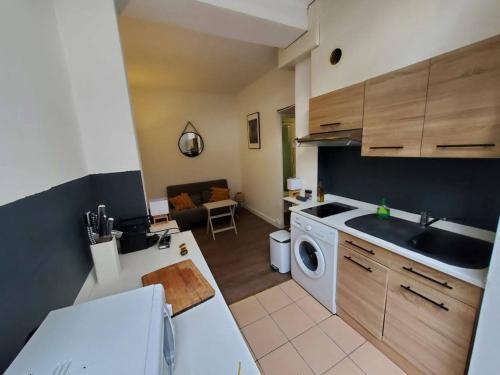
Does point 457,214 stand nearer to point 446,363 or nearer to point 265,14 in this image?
point 446,363

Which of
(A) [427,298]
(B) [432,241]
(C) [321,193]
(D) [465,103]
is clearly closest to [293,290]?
(C) [321,193]

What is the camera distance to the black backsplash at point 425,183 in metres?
1.27

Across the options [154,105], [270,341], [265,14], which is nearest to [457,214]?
[270,341]

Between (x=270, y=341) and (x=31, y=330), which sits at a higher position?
(x=31, y=330)

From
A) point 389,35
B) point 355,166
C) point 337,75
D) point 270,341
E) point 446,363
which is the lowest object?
point 270,341

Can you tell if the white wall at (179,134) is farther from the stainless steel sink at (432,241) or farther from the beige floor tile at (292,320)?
the stainless steel sink at (432,241)

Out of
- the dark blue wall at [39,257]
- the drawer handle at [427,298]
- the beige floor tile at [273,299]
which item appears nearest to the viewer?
the dark blue wall at [39,257]

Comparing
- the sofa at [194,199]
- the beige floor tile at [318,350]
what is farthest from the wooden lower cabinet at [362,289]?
the sofa at [194,199]

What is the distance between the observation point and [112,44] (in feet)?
4.37

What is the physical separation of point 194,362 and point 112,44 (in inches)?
72.9

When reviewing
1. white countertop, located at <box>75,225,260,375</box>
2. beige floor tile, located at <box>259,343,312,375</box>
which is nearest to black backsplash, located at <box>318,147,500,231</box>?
beige floor tile, located at <box>259,343,312,375</box>

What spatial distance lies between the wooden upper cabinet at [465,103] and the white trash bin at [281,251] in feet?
5.06

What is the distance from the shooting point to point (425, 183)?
155 cm

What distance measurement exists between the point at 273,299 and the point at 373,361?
877 mm
